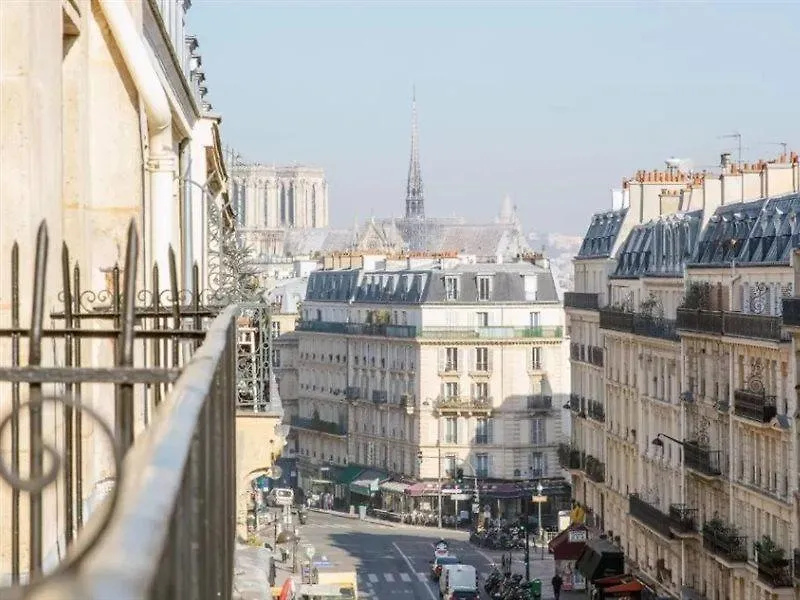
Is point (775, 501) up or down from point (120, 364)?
down

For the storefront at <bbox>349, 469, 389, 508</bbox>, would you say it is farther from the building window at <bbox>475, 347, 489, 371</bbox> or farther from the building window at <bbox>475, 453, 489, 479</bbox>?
the building window at <bbox>475, 347, 489, 371</bbox>

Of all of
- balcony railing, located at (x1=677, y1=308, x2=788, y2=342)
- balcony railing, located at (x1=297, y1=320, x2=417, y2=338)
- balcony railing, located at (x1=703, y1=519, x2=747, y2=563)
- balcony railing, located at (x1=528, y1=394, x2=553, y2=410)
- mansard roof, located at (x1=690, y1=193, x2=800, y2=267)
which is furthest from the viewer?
balcony railing, located at (x1=297, y1=320, x2=417, y2=338)

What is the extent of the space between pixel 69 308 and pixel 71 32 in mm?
4955

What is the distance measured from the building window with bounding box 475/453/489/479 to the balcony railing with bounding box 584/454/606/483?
90.2ft

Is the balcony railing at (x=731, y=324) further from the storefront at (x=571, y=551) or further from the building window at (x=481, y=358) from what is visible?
the building window at (x=481, y=358)

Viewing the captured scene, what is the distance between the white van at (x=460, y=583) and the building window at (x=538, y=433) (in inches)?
1262

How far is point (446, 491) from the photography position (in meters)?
100

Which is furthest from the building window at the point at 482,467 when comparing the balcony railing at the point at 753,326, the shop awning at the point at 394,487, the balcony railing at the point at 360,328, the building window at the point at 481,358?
the balcony railing at the point at 753,326

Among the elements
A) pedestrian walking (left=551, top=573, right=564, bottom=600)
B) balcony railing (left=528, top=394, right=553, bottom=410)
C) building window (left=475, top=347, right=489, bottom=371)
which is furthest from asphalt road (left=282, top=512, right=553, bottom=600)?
building window (left=475, top=347, right=489, bottom=371)

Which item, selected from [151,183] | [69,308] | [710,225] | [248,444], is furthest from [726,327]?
[69,308]

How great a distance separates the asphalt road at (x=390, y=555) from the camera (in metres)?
76.2

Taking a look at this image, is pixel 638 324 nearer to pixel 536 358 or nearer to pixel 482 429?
pixel 482 429

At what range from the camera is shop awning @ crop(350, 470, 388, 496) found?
106875 millimetres

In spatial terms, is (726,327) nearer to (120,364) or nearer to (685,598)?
(685,598)
